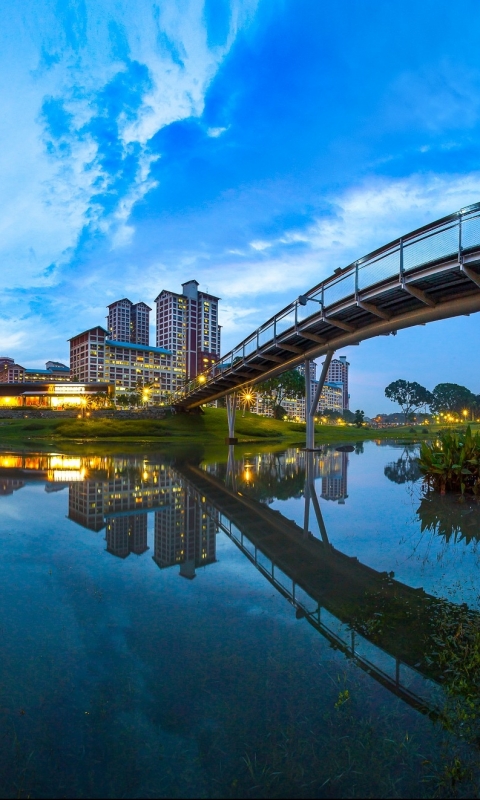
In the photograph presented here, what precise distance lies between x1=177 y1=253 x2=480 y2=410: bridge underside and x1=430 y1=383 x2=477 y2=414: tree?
506ft

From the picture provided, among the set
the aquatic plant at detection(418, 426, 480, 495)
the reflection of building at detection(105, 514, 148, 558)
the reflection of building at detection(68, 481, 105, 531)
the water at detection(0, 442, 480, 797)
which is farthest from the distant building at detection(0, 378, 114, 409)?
the water at detection(0, 442, 480, 797)

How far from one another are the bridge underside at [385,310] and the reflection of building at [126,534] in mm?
13568

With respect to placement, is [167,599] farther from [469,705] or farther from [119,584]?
[469,705]

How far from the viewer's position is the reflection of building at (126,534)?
7.78 m

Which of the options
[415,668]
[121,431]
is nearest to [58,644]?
[415,668]

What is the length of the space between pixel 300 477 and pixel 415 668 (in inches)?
612

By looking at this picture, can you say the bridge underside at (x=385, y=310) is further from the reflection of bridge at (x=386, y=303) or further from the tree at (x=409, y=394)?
the tree at (x=409, y=394)

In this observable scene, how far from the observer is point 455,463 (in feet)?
46.3

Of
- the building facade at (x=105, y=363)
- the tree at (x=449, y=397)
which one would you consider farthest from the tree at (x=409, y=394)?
the building facade at (x=105, y=363)

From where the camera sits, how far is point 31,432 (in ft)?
183

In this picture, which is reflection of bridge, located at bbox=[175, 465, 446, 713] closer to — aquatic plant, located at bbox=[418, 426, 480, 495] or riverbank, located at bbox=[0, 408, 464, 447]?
aquatic plant, located at bbox=[418, 426, 480, 495]

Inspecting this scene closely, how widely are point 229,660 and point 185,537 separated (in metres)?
4.57

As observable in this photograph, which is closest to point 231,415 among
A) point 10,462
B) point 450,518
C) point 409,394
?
point 10,462

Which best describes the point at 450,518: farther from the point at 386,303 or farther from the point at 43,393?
the point at 43,393
